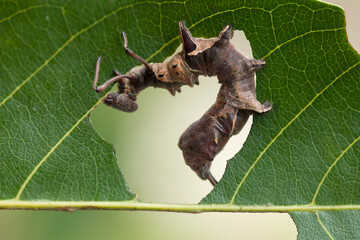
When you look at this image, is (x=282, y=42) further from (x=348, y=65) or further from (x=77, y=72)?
(x=77, y=72)

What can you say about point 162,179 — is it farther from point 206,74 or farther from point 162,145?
point 206,74

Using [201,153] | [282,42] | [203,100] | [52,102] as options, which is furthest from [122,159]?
[282,42]

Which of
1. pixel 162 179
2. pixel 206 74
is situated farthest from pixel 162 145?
pixel 206 74

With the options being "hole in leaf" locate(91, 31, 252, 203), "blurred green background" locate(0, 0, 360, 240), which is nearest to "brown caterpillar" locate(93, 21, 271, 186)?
"blurred green background" locate(0, 0, 360, 240)

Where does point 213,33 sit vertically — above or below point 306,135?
above

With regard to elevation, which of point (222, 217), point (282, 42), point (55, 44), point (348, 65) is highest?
point (55, 44)

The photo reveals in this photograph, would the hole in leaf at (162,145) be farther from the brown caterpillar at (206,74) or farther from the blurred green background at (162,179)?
the brown caterpillar at (206,74)

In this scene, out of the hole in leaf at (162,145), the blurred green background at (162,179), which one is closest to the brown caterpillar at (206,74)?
the blurred green background at (162,179)
